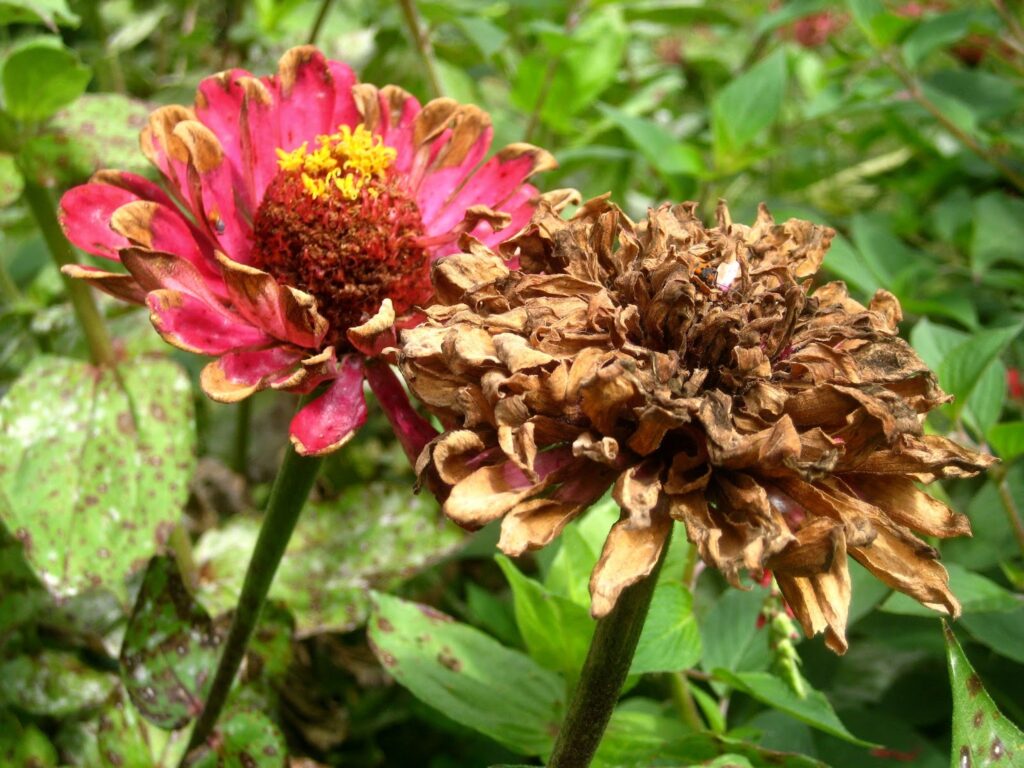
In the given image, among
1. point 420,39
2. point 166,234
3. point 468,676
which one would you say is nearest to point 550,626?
point 468,676

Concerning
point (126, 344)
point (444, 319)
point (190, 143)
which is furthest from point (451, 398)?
point (126, 344)

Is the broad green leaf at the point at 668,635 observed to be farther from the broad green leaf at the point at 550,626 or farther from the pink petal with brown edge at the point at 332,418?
the pink petal with brown edge at the point at 332,418

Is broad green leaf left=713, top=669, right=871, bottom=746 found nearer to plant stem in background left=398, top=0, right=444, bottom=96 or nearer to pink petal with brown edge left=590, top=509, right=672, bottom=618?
pink petal with brown edge left=590, top=509, right=672, bottom=618

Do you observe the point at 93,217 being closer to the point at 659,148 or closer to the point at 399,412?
the point at 399,412

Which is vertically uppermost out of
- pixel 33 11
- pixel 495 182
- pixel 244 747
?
pixel 33 11

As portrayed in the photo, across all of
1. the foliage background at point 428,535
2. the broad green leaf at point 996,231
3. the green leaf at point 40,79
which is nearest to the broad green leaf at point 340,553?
the foliage background at point 428,535

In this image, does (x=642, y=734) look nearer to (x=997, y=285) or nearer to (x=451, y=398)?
(x=451, y=398)
